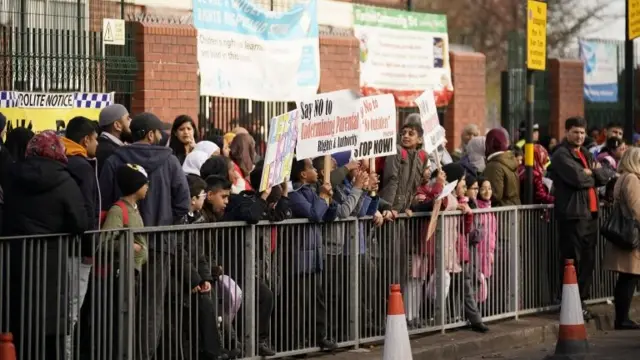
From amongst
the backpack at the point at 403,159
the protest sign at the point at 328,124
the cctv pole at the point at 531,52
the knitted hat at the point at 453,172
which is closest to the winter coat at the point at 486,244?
the knitted hat at the point at 453,172

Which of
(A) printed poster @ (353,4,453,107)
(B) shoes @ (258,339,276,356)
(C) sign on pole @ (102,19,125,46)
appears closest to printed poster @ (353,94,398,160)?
(B) shoes @ (258,339,276,356)

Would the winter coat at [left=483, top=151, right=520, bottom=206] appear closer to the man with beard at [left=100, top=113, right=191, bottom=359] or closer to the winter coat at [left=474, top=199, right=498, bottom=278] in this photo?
the winter coat at [left=474, top=199, right=498, bottom=278]

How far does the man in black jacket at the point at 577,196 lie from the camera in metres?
14.7

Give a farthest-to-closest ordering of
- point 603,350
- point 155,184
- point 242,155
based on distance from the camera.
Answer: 1. point 603,350
2. point 242,155
3. point 155,184

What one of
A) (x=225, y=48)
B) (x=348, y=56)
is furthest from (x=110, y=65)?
(x=348, y=56)

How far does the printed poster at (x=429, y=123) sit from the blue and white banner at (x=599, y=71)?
1600 centimetres

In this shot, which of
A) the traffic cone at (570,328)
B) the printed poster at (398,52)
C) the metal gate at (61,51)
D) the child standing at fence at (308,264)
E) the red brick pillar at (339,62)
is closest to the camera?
the child standing at fence at (308,264)

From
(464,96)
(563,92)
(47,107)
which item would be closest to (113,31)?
(47,107)

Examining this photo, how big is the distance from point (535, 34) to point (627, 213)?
7.12ft

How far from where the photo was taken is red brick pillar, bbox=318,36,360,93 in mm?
21297

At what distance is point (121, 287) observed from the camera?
9.75m

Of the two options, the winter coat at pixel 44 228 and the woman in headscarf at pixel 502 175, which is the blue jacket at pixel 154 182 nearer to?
the winter coat at pixel 44 228

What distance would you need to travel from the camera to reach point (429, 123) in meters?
13.5

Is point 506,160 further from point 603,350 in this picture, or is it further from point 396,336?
point 396,336
